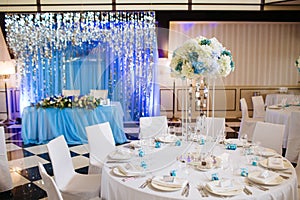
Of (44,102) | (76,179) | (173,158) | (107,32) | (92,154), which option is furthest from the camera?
(107,32)

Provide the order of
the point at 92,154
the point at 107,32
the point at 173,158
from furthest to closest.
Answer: the point at 107,32
the point at 92,154
the point at 173,158

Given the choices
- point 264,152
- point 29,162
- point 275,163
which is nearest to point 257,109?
point 264,152

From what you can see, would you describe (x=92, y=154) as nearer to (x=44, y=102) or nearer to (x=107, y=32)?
(x=44, y=102)

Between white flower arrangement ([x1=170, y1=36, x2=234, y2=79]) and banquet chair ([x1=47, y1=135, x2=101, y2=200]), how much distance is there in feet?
4.39

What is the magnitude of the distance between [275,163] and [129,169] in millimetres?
1232

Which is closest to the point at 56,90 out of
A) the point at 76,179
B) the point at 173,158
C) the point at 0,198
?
the point at 0,198

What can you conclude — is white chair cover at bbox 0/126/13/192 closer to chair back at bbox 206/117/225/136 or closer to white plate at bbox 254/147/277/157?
chair back at bbox 206/117/225/136

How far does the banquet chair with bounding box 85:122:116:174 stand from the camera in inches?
149

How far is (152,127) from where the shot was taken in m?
4.27

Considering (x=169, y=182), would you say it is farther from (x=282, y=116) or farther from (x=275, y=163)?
(x=282, y=116)

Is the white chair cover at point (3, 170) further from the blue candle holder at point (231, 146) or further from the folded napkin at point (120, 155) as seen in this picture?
the blue candle holder at point (231, 146)

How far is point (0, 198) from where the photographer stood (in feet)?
13.0

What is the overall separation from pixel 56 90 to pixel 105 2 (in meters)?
2.62

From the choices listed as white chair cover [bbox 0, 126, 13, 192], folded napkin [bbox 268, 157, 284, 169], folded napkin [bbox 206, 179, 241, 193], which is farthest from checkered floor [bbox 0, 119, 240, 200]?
folded napkin [bbox 268, 157, 284, 169]
